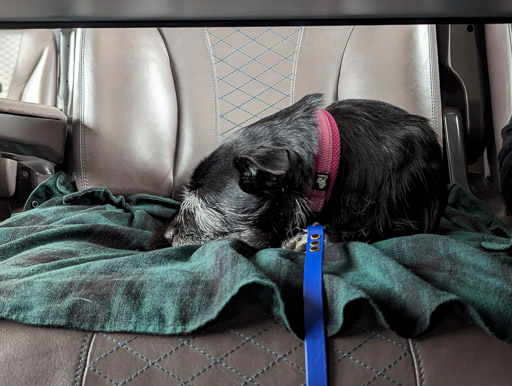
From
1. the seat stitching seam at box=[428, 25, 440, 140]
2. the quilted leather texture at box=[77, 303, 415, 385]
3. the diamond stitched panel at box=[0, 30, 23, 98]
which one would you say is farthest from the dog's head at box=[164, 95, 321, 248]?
the diamond stitched panel at box=[0, 30, 23, 98]

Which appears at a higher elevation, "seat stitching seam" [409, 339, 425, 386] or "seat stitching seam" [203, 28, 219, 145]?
"seat stitching seam" [203, 28, 219, 145]

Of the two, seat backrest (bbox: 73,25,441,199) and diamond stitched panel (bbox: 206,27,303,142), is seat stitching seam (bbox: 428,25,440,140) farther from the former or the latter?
diamond stitched panel (bbox: 206,27,303,142)

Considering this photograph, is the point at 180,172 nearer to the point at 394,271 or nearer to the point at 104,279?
the point at 104,279

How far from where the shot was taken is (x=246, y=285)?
70 cm

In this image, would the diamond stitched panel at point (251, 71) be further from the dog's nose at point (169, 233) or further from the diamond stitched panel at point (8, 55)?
the diamond stitched panel at point (8, 55)

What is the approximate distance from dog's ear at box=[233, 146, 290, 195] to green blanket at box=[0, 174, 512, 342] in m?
0.18

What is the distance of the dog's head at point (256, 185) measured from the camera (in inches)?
42.9

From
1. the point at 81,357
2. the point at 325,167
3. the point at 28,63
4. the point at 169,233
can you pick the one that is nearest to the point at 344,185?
the point at 325,167

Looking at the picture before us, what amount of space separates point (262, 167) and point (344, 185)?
0.25m

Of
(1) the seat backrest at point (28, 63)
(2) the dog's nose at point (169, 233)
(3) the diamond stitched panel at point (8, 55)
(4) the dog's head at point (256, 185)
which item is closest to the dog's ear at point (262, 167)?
(4) the dog's head at point (256, 185)

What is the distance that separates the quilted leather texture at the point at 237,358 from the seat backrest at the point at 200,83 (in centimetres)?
111

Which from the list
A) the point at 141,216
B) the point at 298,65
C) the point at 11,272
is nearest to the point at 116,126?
the point at 141,216

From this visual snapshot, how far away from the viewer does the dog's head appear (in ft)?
3.58

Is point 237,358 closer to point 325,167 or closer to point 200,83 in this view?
point 325,167
